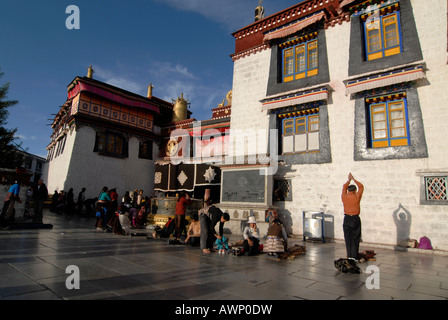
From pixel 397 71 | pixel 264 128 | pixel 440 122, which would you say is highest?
pixel 397 71

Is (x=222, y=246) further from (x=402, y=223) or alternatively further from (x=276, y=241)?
(x=402, y=223)

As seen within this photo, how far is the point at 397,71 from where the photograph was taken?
9531mm

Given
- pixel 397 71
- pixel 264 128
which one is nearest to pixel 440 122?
pixel 397 71

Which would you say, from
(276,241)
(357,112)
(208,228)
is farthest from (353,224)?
(357,112)

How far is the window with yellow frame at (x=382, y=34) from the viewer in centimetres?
1020

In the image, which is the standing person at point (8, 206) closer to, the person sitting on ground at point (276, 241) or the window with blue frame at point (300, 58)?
the person sitting on ground at point (276, 241)

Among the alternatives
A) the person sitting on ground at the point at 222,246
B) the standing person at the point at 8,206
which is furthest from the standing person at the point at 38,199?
the person sitting on ground at the point at 222,246

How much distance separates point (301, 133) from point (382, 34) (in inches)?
197

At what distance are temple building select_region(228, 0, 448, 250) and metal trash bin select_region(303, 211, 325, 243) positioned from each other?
1.75ft

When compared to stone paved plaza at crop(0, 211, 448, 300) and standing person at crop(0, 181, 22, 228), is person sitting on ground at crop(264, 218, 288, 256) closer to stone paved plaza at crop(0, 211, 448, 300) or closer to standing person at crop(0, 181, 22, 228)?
stone paved plaza at crop(0, 211, 448, 300)

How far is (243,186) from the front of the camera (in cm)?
1179

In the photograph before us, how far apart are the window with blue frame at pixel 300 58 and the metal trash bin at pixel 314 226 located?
6.40 metres
